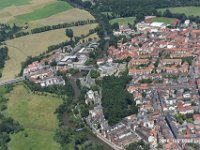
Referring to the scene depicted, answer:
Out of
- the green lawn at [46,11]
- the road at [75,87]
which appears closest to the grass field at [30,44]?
the road at [75,87]

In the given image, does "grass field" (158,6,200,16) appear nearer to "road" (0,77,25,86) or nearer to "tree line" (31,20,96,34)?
"tree line" (31,20,96,34)

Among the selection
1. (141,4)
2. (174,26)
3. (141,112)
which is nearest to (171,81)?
(141,112)

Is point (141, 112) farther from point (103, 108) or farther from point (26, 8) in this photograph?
point (26, 8)

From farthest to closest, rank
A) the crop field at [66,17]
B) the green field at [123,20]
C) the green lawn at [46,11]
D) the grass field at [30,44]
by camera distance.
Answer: the green lawn at [46,11] < the crop field at [66,17] < the green field at [123,20] < the grass field at [30,44]

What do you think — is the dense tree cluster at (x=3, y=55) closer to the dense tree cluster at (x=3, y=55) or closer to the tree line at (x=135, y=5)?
the dense tree cluster at (x=3, y=55)

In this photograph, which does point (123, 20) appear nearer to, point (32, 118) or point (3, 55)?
point (3, 55)

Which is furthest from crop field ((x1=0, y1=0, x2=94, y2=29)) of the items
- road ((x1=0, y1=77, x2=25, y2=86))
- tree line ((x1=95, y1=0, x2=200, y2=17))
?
road ((x1=0, y1=77, x2=25, y2=86))
